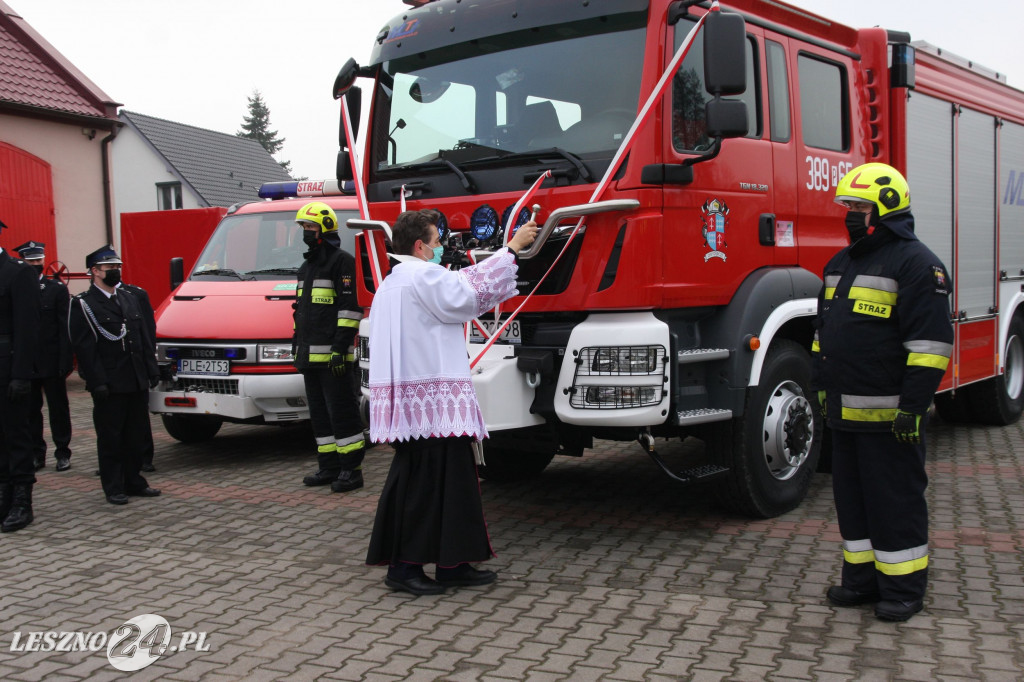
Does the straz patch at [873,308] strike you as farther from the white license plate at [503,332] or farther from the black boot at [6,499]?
the black boot at [6,499]

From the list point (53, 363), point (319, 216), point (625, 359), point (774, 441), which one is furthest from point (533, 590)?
point (53, 363)

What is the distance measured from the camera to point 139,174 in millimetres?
29625

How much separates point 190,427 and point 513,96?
17.3 feet

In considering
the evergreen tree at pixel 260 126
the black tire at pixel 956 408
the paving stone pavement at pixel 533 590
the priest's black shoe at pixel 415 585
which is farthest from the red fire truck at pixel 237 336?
the evergreen tree at pixel 260 126

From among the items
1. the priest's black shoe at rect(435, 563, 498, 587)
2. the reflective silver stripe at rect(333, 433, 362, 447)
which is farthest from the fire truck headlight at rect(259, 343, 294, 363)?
the priest's black shoe at rect(435, 563, 498, 587)

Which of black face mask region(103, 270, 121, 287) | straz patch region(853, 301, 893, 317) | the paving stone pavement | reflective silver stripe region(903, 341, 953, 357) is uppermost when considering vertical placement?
black face mask region(103, 270, 121, 287)

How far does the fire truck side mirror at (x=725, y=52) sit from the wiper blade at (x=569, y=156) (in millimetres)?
752

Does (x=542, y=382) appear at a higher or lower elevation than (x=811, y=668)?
higher

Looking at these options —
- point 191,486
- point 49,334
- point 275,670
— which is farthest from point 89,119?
point 275,670

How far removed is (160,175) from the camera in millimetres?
29109

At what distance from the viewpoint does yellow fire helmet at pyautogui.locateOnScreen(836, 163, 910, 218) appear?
4176 millimetres

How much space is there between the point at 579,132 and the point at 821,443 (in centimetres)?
269

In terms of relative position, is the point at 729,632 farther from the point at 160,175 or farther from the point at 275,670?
the point at 160,175

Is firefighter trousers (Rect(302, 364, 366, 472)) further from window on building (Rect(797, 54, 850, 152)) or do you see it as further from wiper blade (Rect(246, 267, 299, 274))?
window on building (Rect(797, 54, 850, 152))
